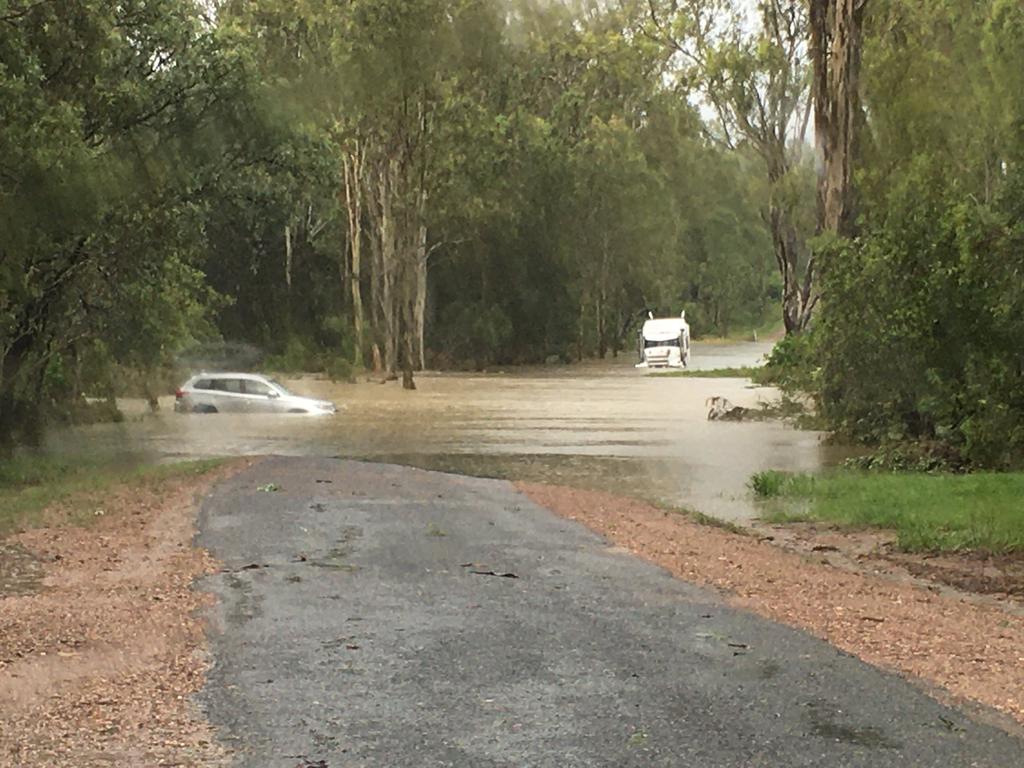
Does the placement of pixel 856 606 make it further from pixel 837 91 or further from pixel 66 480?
pixel 837 91

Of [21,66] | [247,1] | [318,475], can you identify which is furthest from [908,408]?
[247,1]

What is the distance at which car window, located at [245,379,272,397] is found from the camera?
36156 mm

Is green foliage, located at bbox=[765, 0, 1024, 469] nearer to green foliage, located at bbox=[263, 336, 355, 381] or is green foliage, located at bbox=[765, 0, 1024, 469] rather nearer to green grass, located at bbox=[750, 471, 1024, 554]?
green grass, located at bbox=[750, 471, 1024, 554]

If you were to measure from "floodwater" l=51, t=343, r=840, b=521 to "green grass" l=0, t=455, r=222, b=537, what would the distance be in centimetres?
341

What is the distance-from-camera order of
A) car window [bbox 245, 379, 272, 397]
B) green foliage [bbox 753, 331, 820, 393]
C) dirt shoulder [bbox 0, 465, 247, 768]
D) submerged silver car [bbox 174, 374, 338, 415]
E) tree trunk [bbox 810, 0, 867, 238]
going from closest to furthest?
dirt shoulder [bbox 0, 465, 247, 768] < green foliage [bbox 753, 331, 820, 393] < tree trunk [bbox 810, 0, 867, 238] < submerged silver car [bbox 174, 374, 338, 415] < car window [bbox 245, 379, 272, 397]

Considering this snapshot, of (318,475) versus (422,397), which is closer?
(318,475)

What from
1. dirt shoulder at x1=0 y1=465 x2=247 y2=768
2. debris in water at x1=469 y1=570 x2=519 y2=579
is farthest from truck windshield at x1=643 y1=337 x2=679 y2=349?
debris in water at x1=469 y1=570 x2=519 y2=579

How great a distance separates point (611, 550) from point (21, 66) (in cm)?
1122

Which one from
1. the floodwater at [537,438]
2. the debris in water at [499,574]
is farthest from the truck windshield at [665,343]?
the debris in water at [499,574]

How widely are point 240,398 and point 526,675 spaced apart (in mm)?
29552

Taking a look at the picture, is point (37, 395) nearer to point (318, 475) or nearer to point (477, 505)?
point (318, 475)

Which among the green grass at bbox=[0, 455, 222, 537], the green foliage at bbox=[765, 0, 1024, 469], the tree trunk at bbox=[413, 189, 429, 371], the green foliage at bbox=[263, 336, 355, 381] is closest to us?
the green grass at bbox=[0, 455, 222, 537]

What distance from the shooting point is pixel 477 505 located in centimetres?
1633

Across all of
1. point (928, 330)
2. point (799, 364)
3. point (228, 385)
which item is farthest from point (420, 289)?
point (928, 330)
